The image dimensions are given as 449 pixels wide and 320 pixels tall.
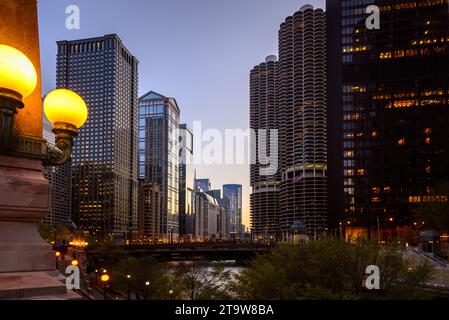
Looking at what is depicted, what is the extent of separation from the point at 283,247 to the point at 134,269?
37399 millimetres

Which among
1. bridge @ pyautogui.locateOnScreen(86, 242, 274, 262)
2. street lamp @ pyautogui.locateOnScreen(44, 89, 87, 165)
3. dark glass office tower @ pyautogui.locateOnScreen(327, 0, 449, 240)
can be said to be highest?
dark glass office tower @ pyautogui.locateOnScreen(327, 0, 449, 240)

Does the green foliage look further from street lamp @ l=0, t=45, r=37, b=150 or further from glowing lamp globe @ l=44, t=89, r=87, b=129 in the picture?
street lamp @ l=0, t=45, r=37, b=150

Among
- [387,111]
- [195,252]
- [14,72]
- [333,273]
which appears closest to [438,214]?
[195,252]

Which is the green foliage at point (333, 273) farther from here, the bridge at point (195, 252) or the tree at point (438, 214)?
the bridge at point (195, 252)

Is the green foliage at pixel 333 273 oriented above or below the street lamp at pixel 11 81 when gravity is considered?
below

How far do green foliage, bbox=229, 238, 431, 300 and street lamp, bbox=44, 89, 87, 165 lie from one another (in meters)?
16.5

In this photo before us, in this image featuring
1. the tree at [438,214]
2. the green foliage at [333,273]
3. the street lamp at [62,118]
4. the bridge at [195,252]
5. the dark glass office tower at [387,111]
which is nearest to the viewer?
the street lamp at [62,118]

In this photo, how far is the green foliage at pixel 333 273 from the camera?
2298cm

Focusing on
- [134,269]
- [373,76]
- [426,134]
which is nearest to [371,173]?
[426,134]

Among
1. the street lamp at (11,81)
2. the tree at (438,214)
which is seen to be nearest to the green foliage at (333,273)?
the street lamp at (11,81)

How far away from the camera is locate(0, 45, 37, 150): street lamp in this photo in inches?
241

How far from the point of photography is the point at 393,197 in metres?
138

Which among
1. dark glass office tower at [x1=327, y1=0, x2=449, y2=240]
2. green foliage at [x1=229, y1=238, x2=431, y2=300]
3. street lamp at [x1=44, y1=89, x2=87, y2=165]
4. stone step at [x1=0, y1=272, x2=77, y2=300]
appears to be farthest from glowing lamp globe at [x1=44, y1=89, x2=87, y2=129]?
dark glass office tower at [x1=327, y1=0, x2=449, y2=240]
